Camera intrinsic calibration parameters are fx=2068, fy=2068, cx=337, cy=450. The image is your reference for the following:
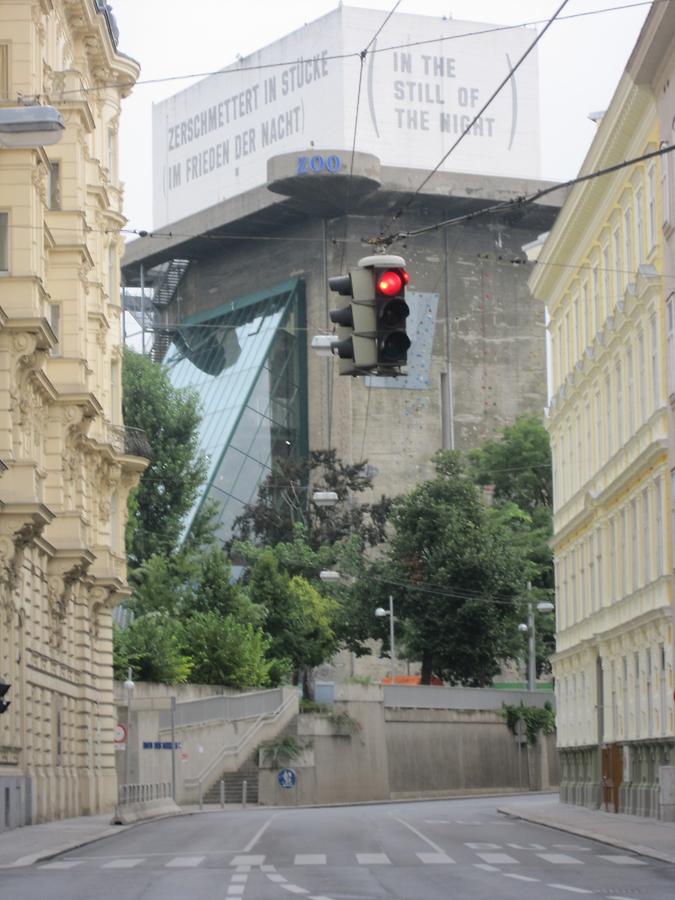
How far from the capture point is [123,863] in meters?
28.7

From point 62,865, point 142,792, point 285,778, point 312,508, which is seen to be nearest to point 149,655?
point 285,778

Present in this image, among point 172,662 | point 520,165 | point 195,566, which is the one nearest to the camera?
point 172,662

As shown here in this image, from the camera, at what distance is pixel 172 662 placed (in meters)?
68.8

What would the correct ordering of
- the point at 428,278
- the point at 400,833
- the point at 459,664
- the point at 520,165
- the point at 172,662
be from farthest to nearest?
the point at 520,165, the point at 428,278, the point at 459,664, the point at 172,662, the point at 400,833

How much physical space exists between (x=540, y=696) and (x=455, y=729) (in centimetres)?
513

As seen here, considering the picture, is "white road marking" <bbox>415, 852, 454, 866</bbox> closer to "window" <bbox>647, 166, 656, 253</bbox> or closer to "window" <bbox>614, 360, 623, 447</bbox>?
"window" <bbox>647, 166, 656, 253</bbox>

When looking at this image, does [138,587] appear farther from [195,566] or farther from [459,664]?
[459,664]

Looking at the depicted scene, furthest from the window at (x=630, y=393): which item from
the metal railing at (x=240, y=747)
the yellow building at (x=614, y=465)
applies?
the metal railing at (x=240, y=747)

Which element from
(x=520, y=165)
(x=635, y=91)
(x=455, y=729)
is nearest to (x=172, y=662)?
(x=455, y=729)

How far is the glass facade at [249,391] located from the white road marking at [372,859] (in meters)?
70.3

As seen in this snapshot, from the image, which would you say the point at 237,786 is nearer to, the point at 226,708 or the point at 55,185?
the point at 226,708

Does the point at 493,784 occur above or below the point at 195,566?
below

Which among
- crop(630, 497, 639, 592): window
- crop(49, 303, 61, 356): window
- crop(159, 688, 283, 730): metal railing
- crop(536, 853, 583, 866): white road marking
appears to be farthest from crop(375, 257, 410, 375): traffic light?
crop(159, 688, 283, 730): metal railing

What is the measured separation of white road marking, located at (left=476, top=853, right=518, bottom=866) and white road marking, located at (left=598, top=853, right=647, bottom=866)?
1.37 metres
